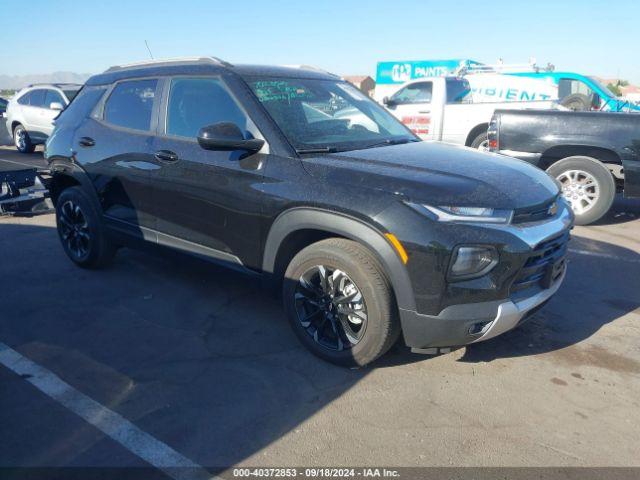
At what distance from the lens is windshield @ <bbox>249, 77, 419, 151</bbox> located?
12.1ft

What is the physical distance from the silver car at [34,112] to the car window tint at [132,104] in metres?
9.06

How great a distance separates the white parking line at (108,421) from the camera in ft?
8.39

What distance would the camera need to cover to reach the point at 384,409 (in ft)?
9.93

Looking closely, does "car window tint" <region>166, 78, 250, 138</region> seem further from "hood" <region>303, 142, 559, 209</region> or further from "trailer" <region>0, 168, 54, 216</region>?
"trailer" <region>0, 168, 54, 216</region>

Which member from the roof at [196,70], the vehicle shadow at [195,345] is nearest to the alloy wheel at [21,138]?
the vehicle shadow at [195,345]

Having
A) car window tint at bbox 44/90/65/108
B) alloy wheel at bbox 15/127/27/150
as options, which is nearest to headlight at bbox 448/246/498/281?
car window tint at bbox 44/90/65/108

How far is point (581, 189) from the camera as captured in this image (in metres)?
7.04

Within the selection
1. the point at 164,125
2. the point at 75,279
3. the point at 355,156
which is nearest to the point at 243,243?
the point at 355,156

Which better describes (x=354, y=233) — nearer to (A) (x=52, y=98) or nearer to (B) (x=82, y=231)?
(B) (x=82, y=231)

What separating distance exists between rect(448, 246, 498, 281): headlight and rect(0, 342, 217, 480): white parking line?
63.3 inches

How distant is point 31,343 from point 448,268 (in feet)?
9.56

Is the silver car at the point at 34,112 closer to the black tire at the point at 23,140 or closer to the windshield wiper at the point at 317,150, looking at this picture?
the black tire at the point at 23,140

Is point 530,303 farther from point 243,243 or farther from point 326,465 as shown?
point 243,243

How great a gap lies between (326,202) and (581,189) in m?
5.16
